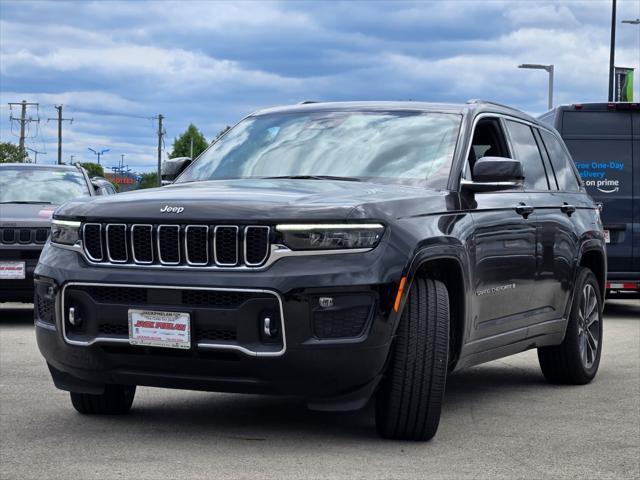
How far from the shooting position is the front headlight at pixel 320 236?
5863 mm

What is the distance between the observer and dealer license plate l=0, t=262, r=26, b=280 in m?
12.6

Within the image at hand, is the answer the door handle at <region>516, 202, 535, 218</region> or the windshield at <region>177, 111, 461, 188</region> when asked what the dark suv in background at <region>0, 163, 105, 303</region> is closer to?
the windshield at <region>177, 111, 461, 188</region>

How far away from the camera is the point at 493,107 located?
812 cm

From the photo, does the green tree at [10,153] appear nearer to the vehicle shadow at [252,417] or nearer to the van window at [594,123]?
the van window at [594,123]

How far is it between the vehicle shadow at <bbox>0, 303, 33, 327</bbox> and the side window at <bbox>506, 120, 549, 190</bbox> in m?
6.58

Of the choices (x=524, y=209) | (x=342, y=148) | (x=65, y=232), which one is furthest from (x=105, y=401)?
(x=524, y=209)

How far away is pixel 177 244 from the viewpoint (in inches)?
239

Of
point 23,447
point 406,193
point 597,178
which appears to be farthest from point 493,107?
point 597,178

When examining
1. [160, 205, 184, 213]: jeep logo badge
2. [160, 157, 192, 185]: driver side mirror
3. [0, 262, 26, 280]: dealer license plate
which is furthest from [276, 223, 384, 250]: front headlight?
[0, 262, 26, 280]: dealer license plate

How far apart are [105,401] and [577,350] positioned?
348cm

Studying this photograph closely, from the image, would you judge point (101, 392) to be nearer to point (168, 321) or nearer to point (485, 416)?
point (168, 321)

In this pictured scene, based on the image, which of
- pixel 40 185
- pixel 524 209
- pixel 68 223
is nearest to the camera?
pixel 68 223

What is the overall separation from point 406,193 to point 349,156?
32.0 inches

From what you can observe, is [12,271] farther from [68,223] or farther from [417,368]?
[417,368]
